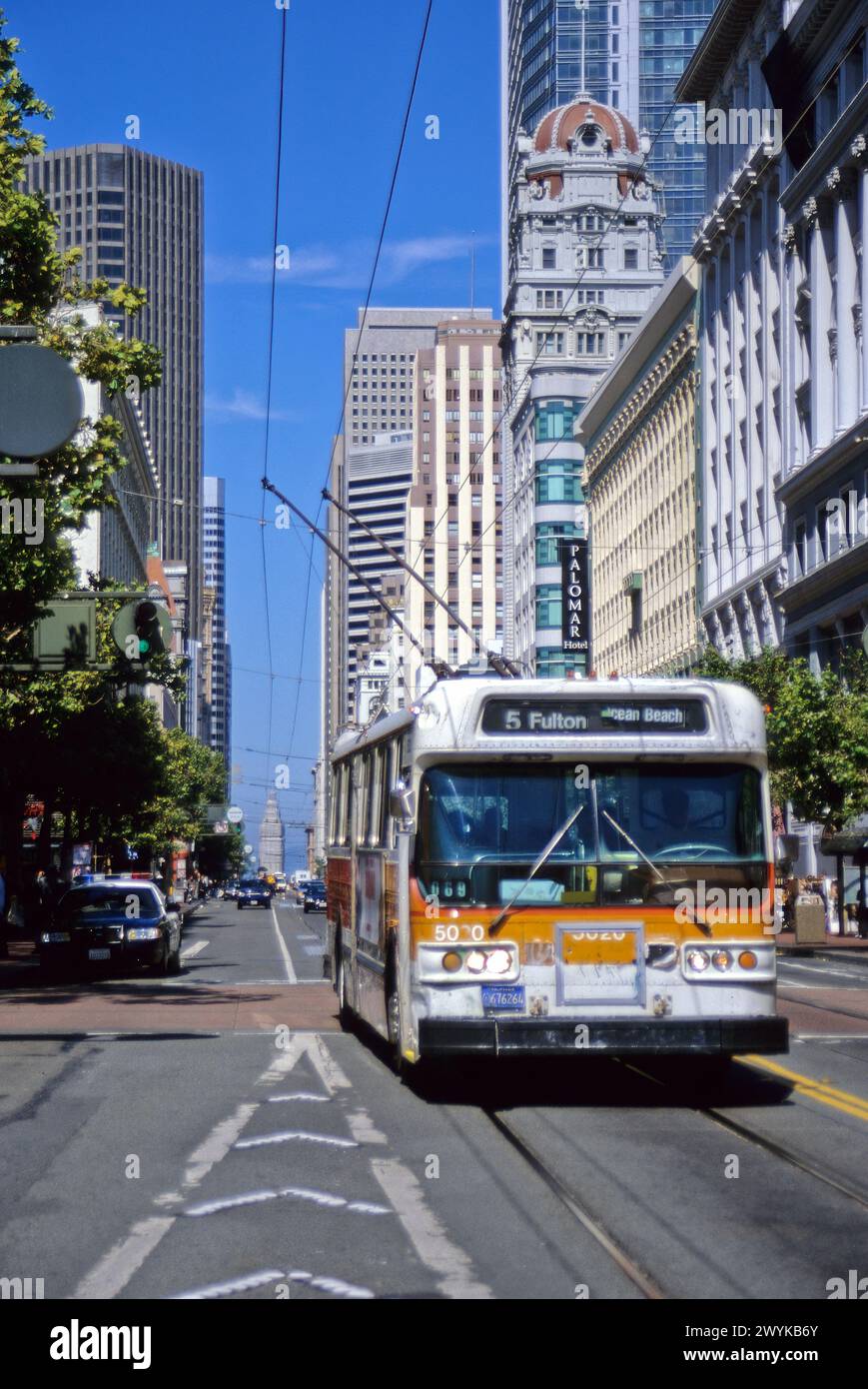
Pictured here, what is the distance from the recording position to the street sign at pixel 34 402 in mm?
12617

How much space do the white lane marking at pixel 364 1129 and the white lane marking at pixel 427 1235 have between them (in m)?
0.75

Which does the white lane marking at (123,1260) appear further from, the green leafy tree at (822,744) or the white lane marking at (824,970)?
the green leafy tree at (822,744)

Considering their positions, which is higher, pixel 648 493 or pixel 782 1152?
pixel 648 493

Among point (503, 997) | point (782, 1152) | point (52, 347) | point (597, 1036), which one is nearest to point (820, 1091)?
point (597, 1036)

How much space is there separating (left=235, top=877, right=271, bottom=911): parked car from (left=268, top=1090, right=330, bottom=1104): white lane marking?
3126 inches

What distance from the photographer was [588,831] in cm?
1251

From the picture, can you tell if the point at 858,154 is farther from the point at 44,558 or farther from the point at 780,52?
the point at 44,558

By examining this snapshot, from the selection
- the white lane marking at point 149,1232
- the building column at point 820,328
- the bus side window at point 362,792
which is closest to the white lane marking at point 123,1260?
the white lane marking at point 149,1232

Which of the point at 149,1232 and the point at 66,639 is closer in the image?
the point at 149,1232

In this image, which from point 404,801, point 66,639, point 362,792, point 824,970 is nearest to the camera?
point 404,801

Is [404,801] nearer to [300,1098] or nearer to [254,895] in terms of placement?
[300,1098]

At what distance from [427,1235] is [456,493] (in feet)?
551

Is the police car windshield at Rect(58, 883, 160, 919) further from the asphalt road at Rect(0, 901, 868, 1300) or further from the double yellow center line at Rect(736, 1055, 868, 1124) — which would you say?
the double yellow center line at Rect(736, 1055, 868, 1124)

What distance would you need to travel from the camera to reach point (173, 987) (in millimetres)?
25609
